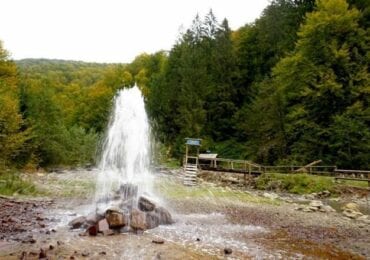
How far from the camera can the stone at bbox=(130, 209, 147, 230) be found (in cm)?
1401

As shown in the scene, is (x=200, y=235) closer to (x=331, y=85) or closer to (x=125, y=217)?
(x=125, y=217)

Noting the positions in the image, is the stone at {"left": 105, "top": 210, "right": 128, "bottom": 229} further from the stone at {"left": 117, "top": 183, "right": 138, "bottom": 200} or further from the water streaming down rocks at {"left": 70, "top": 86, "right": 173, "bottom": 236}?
the stone at {"left": 117, "top": 183, "right": 138, "bottom": 200}

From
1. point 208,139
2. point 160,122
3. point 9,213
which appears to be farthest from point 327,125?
point 9,213

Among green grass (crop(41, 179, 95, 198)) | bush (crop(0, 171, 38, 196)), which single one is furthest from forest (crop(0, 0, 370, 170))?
green grass (crop(41, 179, 95, 198))

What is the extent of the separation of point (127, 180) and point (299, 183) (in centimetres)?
1312

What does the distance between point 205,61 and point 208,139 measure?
Answer: 1126cm

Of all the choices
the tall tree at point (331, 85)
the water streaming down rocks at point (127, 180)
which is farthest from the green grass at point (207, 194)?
the tall tree at point (331, 85)

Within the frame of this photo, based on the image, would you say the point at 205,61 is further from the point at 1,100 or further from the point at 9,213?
the point at 9,213

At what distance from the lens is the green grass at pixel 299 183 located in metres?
25.8

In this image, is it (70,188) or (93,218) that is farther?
(70,188)

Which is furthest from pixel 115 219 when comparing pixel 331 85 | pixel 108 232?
pixel 331 85

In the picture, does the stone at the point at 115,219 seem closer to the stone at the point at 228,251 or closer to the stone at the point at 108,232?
the stone at the point at 108,232

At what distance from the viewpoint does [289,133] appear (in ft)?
121

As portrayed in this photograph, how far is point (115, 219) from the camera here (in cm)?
1370
